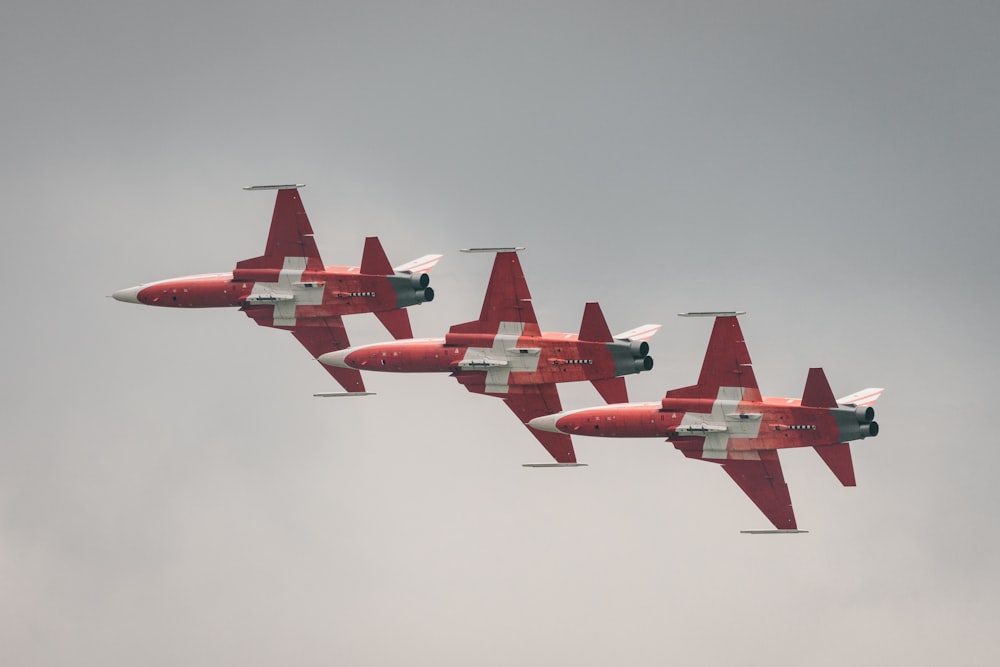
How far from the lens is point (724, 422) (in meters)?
197

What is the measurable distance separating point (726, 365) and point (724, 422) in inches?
127

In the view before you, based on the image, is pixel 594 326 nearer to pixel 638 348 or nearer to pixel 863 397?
pixel 638 348

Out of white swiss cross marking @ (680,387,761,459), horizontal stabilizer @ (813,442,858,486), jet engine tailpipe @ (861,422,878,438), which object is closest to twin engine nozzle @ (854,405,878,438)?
jet engine tailpipe @ (861,422,878,438)

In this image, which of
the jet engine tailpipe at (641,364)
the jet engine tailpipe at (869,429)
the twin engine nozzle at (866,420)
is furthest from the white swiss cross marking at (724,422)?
the jet engine tailpipe at (869,429)

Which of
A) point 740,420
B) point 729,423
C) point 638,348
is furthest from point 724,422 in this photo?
point 638,348

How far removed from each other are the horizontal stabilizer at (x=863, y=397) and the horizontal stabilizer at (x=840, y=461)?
2.44 metres

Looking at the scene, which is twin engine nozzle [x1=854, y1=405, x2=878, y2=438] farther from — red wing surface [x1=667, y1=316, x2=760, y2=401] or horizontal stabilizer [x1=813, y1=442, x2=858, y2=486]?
red wing surface [x1=667, y1=316, x2=760, y2=401]

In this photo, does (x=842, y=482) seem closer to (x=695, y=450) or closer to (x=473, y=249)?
(x=695, y=450)

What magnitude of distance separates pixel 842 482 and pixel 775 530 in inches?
253

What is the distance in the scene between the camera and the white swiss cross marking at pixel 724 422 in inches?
7741

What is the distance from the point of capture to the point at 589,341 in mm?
197875

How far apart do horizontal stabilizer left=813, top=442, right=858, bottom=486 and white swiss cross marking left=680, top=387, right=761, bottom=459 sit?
4.14 meters

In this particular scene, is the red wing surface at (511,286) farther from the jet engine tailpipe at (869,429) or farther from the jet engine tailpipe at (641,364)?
the jet engine tailpipe at (869,429)

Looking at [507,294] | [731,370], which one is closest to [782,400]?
[731,370]
